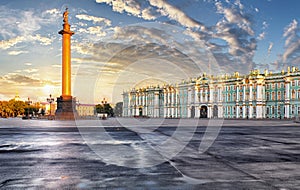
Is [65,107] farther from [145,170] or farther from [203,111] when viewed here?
[203,111]

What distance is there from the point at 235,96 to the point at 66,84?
230 feet

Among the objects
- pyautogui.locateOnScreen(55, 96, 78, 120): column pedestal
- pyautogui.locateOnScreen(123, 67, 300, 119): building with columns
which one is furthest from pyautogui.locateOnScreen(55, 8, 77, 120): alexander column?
pyautogui.locateOnScreen(123, 67, 300, 119): building with columns

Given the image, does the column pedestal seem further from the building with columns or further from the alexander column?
the building with columns

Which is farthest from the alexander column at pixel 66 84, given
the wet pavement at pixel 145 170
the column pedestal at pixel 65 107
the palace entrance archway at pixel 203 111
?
the palace entrance archway at pixel 203 111

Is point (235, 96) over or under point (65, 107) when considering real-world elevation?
over

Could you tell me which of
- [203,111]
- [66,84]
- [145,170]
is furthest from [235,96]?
[145,170]

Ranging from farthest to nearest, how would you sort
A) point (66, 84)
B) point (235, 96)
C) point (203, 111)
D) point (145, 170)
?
point (203, 111) → point (235, 96) → point (66, 84) → point (145, 170)

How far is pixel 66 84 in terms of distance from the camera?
69375 mm

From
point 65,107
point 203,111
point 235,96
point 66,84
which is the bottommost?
point 203,111

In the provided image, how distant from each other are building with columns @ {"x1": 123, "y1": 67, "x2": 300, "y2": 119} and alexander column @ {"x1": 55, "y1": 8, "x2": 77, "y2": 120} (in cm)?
6729

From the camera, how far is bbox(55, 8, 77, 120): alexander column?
68.7 meters

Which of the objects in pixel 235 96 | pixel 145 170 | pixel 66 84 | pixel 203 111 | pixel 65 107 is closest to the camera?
pixel 145 170

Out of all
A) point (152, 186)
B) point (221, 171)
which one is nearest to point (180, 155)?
point (221, 171)

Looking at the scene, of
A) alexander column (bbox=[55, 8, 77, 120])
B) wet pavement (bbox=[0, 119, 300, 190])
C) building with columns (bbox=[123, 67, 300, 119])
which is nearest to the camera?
wet pavement (bbox=[0, 119, 300, 190])
